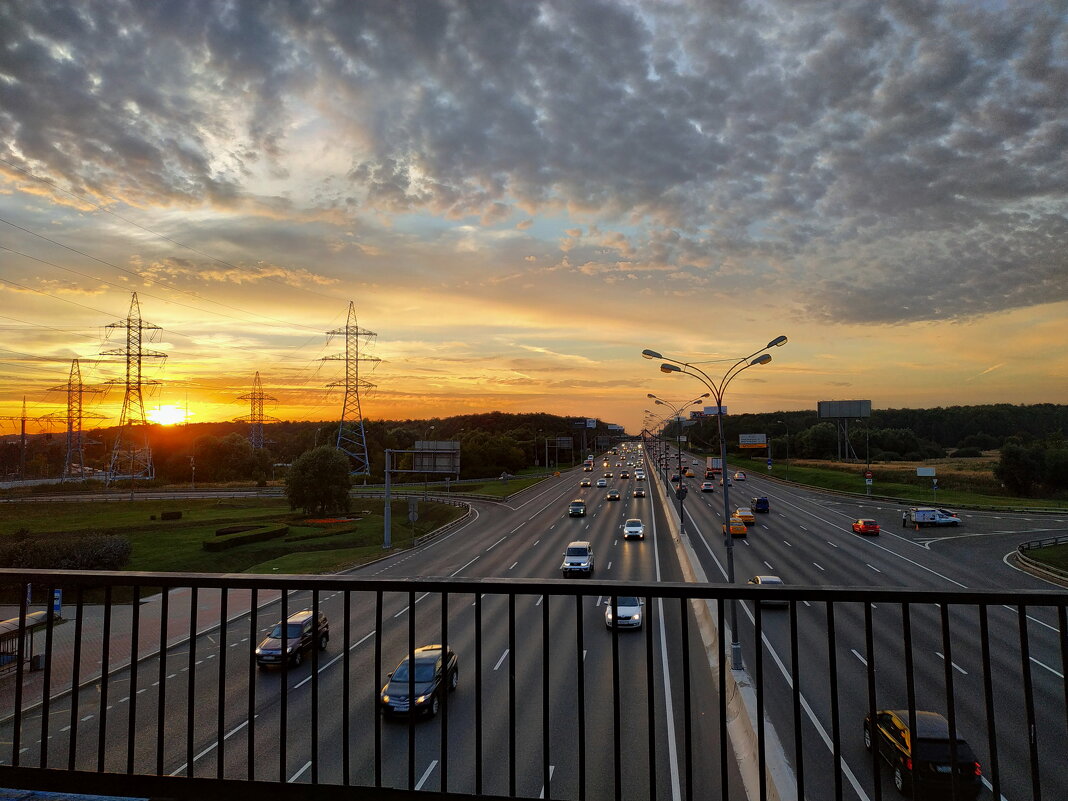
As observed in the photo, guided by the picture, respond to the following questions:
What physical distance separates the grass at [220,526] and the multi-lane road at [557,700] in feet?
34.3

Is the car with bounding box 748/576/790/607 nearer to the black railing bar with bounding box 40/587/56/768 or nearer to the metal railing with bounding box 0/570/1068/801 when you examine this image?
the metal railing with bounding box 0/570/1068/801

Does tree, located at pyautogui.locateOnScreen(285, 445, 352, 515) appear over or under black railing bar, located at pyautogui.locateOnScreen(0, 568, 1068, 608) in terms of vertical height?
under

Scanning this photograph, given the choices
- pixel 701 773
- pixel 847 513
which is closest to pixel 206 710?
pixel 701 773

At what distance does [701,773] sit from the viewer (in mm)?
11758

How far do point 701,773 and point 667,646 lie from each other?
693 cm

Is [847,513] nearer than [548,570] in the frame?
No

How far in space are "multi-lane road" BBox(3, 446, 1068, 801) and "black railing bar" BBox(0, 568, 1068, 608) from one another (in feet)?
0.36

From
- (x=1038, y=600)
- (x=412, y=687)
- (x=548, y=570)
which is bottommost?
(x=548, y=570)

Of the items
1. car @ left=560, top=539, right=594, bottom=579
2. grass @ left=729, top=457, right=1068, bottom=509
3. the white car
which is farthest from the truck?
car @ left=560, top=539, right=594, bottom=579

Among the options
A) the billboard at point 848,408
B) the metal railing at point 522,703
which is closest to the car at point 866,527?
the metal railing at point 522,703

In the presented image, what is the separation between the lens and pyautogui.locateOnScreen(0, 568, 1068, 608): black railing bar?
3.04 metres

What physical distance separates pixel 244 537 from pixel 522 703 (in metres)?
35.1

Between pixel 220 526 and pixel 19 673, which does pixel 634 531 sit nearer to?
pixel 220 526

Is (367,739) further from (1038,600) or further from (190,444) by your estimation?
(190,444)
